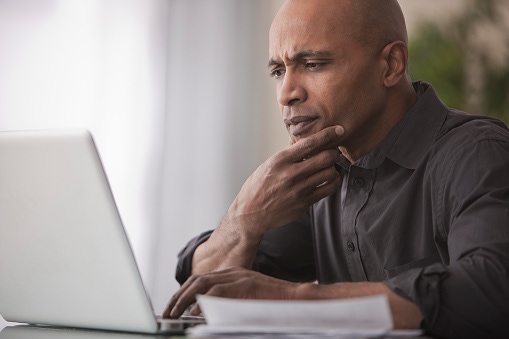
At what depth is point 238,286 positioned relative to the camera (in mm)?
966

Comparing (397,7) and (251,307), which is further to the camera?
(397,7)

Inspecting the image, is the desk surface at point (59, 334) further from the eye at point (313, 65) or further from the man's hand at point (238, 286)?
the eye at point (313, 65)

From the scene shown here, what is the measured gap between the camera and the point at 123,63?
2775 mm

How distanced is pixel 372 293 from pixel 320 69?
0.64 meters

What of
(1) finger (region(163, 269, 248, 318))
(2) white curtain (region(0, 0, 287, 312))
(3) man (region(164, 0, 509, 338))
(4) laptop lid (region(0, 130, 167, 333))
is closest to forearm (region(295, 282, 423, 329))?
(1) finger (region(163, 269, 248, 318))

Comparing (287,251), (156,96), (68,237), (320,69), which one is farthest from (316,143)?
(156,96)

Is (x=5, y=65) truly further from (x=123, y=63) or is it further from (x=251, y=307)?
(x=251, y=307)

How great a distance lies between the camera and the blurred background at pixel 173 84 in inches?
101

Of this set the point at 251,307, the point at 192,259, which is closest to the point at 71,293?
the point at 251,307

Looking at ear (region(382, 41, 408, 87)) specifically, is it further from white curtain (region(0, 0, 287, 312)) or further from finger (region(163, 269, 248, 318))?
white curtain (region(0, 0, 287, 312))

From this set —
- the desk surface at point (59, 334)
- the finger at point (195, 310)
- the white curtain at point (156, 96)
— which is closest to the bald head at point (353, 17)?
the finger at point (195, 310)

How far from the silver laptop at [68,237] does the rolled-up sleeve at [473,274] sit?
0.34m

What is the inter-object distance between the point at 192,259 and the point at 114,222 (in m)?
0.71

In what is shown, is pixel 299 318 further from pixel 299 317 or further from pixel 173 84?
pixel 173 84
